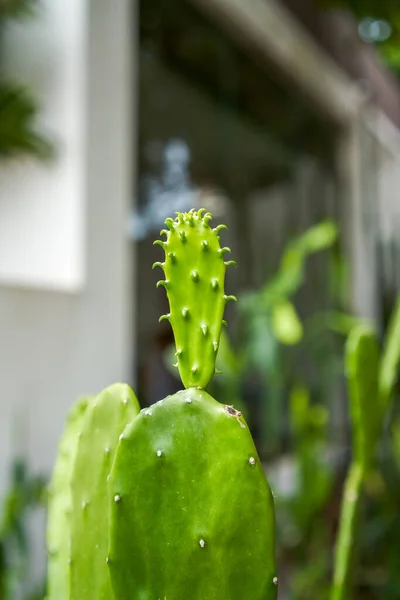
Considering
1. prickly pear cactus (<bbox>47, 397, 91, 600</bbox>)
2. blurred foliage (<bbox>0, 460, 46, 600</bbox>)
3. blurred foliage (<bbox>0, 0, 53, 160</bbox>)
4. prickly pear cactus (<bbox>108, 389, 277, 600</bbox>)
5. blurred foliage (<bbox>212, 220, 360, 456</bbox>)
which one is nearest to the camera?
prickly pear cactus (<bbox>108, 389, 277, 600</bbox>)

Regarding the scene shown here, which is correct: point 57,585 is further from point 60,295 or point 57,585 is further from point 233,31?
point 233,31

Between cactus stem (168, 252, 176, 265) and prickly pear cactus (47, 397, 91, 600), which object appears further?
prickly pear cactus (47, 397, 91, 600)

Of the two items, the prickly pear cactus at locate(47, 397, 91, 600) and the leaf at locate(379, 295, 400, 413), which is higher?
the leaf at locate(379, 295, 400, 413)

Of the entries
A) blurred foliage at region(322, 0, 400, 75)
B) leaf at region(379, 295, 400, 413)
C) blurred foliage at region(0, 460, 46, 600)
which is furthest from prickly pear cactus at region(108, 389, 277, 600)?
blurred foliage at region(322, 0, 400, 75)

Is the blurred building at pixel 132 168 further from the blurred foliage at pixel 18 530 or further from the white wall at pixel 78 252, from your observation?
the blurred foliage at pixel 18 530

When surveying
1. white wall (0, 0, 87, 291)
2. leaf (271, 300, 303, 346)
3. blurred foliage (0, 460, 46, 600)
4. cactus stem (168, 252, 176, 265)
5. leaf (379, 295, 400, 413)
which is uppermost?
white wall (0, 0, 87, 291)

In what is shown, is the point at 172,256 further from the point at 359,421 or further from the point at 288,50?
the point at 288,50

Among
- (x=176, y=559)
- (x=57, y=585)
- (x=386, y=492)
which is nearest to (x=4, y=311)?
(x=57, y=585)

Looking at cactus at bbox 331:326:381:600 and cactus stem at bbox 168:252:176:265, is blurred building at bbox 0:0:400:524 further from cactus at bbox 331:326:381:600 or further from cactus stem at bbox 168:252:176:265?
cactus stem at bbox 168:252:176:265
